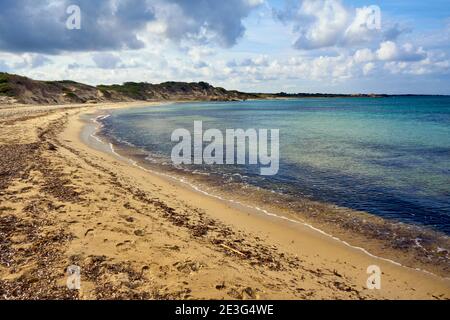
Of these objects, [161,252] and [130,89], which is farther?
[130,89]

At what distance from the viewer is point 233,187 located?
692 inches

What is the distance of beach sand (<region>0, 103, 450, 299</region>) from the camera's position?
23.8 feet

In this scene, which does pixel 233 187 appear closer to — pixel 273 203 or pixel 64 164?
pixel 273 203

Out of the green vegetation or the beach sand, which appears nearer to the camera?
the beach sand

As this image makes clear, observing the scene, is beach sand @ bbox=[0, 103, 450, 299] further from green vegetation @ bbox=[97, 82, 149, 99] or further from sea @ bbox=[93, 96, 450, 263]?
green vegetation @ bbox=[97, 82, 149, 99]

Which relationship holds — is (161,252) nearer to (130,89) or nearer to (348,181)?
(348,181)

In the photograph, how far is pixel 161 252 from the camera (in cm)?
884

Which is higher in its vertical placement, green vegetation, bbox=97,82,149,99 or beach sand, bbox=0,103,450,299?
green vegetation, bbox=97,82,149,99

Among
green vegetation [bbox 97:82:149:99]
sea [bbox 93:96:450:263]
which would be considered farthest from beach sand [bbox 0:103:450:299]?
green vegetation [bbox 97:82:149:99]

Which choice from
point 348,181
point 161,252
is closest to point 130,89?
point 348,181

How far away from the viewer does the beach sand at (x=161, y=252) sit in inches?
286

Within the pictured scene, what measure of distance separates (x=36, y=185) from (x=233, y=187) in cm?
854
